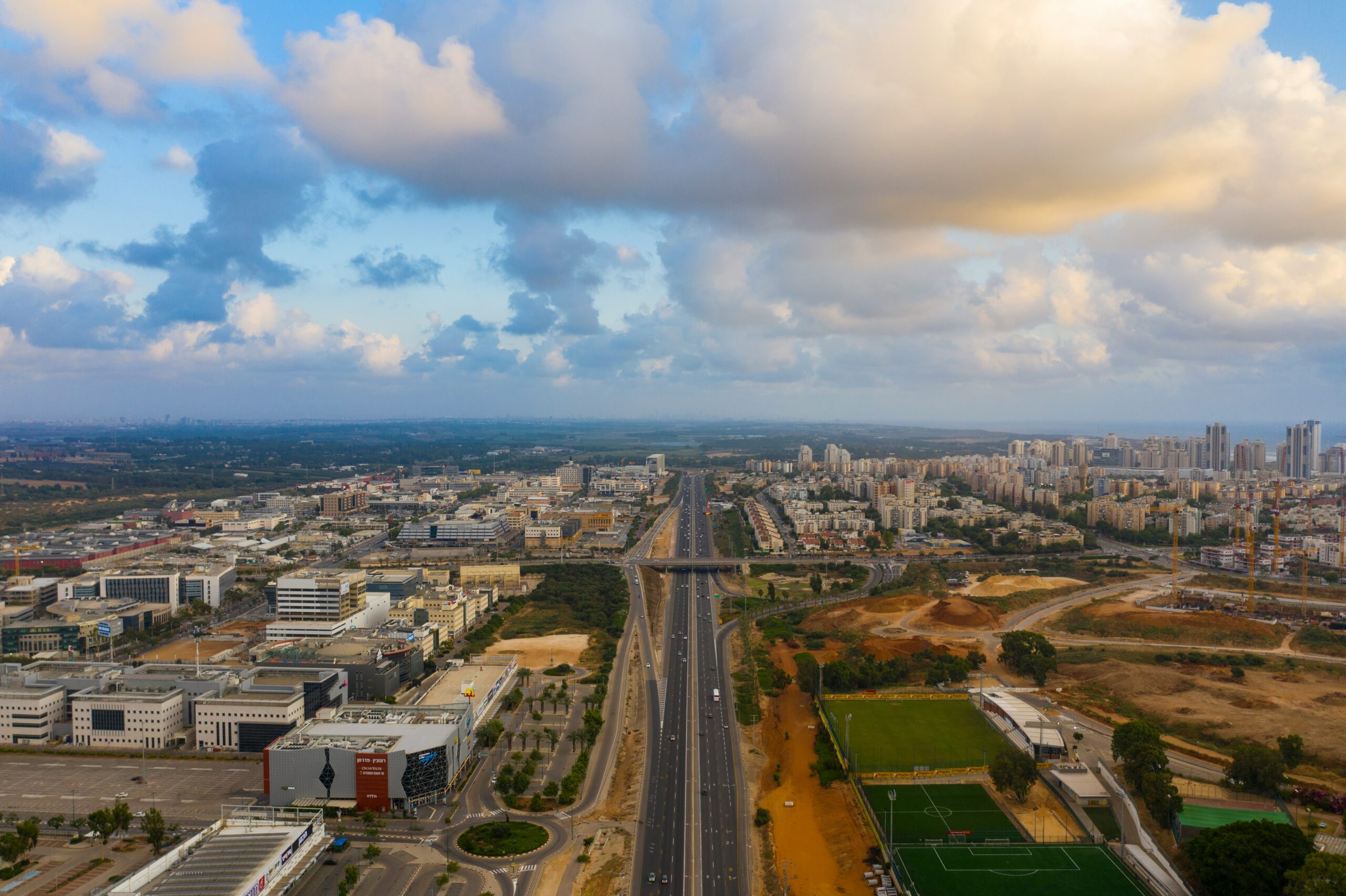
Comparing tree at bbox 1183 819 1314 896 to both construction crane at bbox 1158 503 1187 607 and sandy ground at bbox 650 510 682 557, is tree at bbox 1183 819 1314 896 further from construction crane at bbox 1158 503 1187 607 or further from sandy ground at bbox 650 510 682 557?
sandy ground at bbox 650 510 682 557

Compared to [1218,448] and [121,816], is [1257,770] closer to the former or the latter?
[121,816]

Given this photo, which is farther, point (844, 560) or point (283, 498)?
point (283, 498)

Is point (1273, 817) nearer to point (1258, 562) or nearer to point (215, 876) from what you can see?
point (215, 876)

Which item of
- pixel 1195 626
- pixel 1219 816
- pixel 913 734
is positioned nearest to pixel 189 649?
pixel 913 734

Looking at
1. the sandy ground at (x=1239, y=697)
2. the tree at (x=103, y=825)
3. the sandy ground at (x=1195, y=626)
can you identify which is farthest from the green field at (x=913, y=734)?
the tree at (x=103, y=825)

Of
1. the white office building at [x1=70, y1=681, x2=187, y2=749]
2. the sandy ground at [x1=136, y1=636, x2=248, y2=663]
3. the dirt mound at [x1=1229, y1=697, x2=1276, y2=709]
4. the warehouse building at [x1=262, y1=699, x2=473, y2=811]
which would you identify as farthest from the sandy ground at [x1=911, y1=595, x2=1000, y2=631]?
the sandy ground at [x1=136, y1=636, x2=248, y2=663]

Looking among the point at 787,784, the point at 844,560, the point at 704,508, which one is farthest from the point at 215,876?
the point at 704,508
